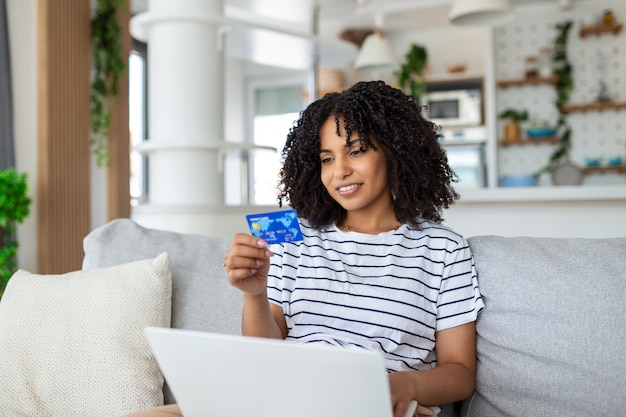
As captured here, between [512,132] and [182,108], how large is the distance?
3849mm

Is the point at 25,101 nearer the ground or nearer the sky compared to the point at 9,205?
nearer the sky

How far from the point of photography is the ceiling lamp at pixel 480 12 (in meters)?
3.36

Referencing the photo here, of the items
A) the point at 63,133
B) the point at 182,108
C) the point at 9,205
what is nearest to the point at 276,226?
the point at 182,108

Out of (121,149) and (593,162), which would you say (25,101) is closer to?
(121,149)

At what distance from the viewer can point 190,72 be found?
2961 millimetres

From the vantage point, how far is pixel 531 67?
19.5 ft

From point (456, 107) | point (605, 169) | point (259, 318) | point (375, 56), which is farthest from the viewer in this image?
point (456, 107)

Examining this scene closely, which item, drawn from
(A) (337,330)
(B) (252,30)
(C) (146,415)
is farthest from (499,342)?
(B) (252,30)

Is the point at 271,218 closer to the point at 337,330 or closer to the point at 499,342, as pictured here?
the point at 337,330

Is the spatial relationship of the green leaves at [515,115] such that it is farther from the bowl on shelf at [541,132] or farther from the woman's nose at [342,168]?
the woman's nose at [342,168]

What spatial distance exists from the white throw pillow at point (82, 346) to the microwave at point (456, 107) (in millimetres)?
5086

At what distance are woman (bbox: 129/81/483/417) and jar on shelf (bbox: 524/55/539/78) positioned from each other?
15.8 feet

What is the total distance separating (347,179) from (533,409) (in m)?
0.60

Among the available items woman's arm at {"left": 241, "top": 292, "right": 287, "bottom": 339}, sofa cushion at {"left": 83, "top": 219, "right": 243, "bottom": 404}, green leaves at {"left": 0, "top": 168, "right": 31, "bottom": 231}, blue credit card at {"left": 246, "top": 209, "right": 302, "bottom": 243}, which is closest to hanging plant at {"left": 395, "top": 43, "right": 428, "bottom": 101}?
green leaves at {"left": 0, "top": 168, "right": 31, "bottom": 231}
